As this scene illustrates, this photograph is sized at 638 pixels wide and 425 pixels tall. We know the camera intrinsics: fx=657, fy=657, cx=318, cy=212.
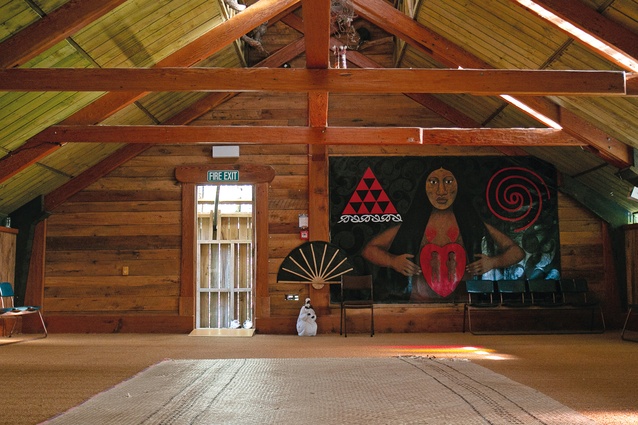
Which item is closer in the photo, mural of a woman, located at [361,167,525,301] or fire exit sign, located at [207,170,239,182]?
mural of a woman, located at [361,167,525,301]

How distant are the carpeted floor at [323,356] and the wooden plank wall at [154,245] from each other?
0.43 m

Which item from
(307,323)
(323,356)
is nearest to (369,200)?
(307,323)

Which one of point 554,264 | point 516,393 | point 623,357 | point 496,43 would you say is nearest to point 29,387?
point 516,393

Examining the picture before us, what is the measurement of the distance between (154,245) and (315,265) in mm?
2323

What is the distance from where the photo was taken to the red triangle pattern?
9.41 metres

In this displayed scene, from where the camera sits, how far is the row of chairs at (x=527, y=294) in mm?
8953

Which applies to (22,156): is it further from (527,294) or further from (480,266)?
(527,294)

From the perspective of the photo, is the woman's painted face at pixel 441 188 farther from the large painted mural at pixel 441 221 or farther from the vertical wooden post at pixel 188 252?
the vertical wooden post at pixel 188 252

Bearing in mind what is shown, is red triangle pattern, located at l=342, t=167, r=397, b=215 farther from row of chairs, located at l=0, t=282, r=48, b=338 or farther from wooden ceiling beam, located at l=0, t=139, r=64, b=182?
row of chairs, located at l=0, t=282, r=48, b=338

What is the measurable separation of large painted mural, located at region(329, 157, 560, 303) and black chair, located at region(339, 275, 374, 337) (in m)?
0.19

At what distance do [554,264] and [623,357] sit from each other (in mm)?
3398

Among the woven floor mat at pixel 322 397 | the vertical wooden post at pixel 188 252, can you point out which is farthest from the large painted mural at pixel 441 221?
the woven floor mat at pixel 322 397

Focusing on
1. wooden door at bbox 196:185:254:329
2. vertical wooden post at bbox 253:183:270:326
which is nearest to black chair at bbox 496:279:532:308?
vertical wooden post at bbox 253:183:270:326

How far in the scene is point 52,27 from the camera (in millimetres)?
5680
